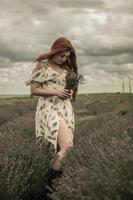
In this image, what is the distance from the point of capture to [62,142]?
5645 mm

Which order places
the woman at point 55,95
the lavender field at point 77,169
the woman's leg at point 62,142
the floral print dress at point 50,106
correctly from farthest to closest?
1. the floral print dress at point 50,106
2. the woman at point 55,95
3. the woman's leg at point 62,142
4. the lavender field at point 77,169

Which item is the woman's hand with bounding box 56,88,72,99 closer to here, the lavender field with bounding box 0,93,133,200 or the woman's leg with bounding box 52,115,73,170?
the woman's leg with bounding box 52,115,73,170

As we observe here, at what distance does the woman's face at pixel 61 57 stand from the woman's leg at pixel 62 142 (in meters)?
0.58

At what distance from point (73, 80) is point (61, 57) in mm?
262

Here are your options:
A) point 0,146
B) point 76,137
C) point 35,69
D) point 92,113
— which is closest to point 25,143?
point 0,146

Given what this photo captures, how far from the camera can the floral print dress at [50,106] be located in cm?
577

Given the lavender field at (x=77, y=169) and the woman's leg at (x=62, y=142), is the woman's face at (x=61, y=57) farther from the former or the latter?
the lavender field at (x=77, y=169)

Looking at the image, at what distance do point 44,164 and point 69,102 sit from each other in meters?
0.74

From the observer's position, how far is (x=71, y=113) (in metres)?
5.88

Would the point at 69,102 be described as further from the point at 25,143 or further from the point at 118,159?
the point at 118,159

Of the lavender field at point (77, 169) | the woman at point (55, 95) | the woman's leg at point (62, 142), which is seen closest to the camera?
the lavender field at point (77, 169)

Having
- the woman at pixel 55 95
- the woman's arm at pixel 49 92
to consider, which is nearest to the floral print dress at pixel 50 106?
the woman at pixel 55 95

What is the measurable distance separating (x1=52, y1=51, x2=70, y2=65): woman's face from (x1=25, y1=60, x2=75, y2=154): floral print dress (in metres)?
0.15

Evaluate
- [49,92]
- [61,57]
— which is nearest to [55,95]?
[49,92]
